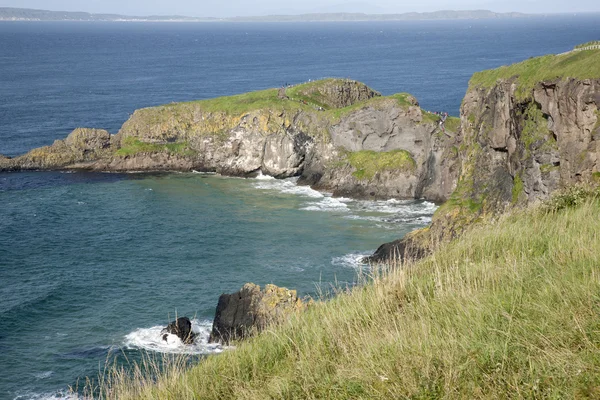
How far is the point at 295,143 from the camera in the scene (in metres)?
71.1

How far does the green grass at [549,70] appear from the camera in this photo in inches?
1603

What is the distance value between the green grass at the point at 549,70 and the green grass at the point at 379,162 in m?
14.2

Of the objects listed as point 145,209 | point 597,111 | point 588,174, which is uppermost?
point 597,111

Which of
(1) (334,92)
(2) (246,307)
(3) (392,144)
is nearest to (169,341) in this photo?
(2) (246,307)

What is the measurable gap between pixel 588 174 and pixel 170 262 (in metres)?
26.5

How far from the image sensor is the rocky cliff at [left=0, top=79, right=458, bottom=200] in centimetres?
6384

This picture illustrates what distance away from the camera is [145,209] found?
60562mm

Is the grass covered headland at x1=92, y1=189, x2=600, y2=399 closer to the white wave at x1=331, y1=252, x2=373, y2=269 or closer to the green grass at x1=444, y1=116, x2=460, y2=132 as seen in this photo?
the white wave at x1=331, y1=252, x2=373, y2=269

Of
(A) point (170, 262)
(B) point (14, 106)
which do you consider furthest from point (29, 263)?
(B) point (14, 106)

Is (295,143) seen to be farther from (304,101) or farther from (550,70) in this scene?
(550,70)

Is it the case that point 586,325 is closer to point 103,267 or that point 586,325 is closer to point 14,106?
point 103,267

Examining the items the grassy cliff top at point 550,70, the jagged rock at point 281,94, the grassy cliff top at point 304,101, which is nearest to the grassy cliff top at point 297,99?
the grassy cliff top at point 304,101

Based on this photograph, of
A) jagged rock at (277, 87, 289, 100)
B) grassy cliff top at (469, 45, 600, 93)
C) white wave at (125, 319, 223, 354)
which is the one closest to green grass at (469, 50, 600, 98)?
grassy cliff top at (469, 45, 600, 93)

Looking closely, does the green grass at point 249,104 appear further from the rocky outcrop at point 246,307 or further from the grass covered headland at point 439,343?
the grass covered headland at point 439,343
